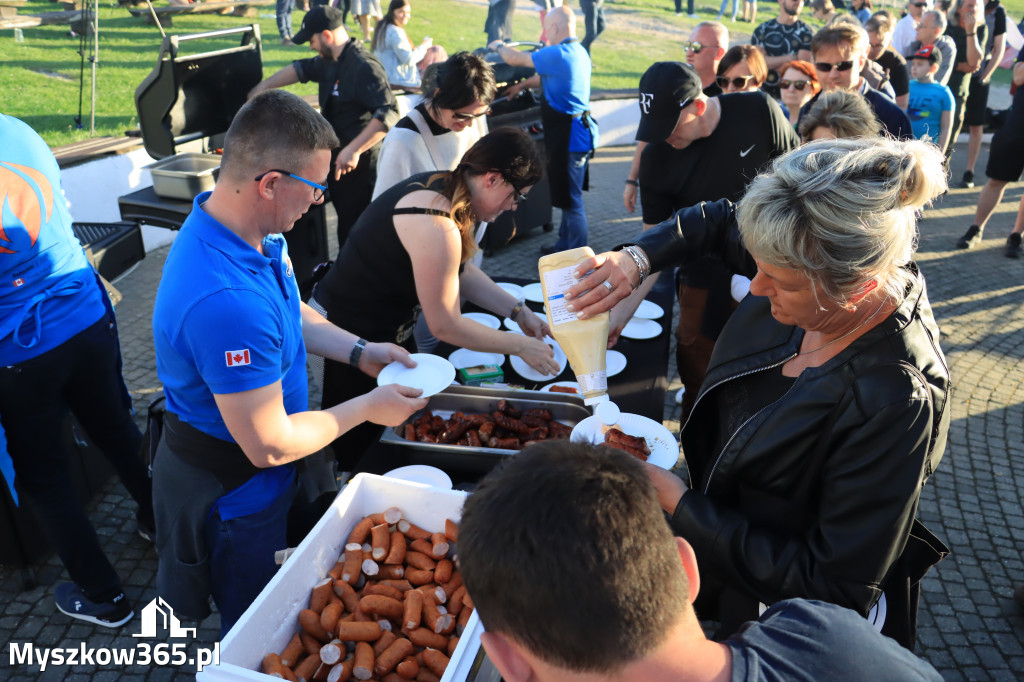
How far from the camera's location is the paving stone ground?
2912mm

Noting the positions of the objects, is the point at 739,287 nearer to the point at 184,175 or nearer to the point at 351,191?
the point at 351,191

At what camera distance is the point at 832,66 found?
4.83 metres

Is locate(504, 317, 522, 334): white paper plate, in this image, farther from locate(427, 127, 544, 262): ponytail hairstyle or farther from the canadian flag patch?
the canadian flag patch

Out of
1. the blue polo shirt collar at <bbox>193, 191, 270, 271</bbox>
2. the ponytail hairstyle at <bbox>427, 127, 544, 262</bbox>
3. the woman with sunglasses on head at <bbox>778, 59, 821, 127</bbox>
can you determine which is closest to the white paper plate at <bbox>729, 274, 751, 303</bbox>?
the ponytail hairstyle at <bbox>427, 127, 544, 262</bbox>

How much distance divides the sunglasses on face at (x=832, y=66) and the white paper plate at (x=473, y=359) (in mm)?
3504

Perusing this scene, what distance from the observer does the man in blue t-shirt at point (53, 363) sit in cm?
244

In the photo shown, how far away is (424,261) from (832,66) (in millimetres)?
3780

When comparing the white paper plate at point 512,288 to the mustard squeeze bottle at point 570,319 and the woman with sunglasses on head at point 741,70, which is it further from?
the woman with sunglasses on head at point 741,70

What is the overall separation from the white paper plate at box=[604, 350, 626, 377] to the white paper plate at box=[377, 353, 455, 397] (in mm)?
829

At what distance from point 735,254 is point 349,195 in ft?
13.5

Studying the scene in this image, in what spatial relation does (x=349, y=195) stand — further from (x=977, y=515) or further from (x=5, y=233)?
(x=977, y=515)

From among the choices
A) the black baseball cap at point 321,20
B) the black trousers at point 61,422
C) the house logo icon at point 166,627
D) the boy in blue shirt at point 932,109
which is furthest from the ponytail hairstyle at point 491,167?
the boy in blue shirt at point 932,109

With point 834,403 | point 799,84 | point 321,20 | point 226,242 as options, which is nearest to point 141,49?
point 321,20

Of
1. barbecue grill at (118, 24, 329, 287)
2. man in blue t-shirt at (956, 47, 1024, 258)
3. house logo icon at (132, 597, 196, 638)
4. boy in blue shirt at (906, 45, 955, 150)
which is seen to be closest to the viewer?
house logo icon at (132, 597, 196, 638)
